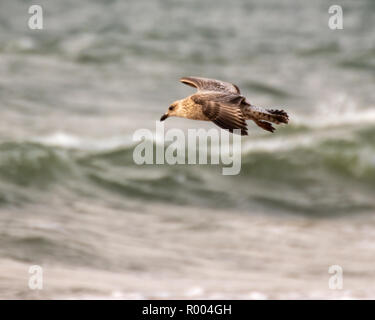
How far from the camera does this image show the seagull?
5355 millimetres

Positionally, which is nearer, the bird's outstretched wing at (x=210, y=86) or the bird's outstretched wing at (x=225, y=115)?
the bird's outstretched wing at (x=225, y=115)

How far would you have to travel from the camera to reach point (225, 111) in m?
5.45

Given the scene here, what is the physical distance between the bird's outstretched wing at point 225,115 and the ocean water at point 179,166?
10.00 feet

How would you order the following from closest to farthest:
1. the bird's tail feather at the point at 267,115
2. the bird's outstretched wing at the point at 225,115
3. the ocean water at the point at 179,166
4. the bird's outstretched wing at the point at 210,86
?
1. the bird's outstretched wing at the point at 225,115
2. the bird's tail feather at the point at 267,115
3. the bird's outstretched wing at the point at 210,86
4. the ocean water at the point at 179,166

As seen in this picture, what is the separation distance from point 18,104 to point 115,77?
2.75 meters

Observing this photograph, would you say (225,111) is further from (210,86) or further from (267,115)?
(210,86)

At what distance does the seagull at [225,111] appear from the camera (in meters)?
5.36

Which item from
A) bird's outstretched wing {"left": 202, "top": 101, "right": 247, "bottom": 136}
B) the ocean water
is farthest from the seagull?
the ocean water

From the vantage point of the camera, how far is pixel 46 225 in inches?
400

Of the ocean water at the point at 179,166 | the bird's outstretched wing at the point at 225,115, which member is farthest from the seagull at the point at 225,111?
the ocean water at the point at 179,166

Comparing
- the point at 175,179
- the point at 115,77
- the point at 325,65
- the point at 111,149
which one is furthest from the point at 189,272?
the point at 325,65

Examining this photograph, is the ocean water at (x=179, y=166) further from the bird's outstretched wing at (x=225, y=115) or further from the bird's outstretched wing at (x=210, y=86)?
the bird's outstretched wing at (x=225, y=115)

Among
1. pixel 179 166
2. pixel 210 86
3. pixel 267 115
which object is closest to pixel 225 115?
pixel 267 115
